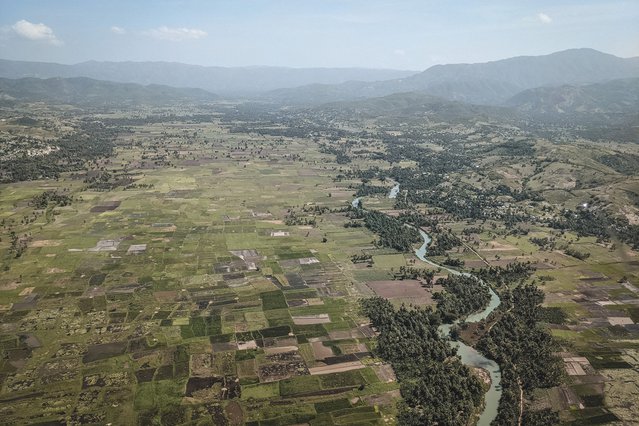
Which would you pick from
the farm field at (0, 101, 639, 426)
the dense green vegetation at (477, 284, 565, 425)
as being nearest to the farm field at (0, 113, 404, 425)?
the farm field at (0, 101, 639, 426)

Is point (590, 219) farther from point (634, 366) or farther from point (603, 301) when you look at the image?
point (634, 366)

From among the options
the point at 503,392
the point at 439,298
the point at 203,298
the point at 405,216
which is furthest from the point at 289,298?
the point at 405,216

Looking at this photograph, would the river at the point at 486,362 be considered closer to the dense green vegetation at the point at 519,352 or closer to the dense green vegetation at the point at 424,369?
the dense green vegetation at the point at 519,352

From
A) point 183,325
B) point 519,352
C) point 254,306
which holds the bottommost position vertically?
point 519,352

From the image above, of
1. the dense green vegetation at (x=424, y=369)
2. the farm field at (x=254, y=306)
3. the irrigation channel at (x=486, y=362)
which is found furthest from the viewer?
the irrigation channel at (x=486, y=362)

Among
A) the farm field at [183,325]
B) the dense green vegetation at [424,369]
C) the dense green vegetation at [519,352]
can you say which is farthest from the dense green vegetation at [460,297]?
the farm field at [183,325]

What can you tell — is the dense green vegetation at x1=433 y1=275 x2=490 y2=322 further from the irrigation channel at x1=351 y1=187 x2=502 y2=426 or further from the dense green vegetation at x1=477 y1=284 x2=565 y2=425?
the dense green vegetation at x1=477 y1=284 x2=565 y2=425

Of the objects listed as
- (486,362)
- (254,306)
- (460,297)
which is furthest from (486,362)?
(254,306)

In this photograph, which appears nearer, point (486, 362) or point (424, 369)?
point (424, 369)

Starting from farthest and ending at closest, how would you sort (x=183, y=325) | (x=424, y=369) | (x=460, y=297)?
(x=460, y=297), (x=183, y=325), (x=424, y=369)

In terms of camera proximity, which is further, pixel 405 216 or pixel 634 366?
pixel 405 216

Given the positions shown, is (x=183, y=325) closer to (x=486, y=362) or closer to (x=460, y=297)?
(x=486, y=362)
